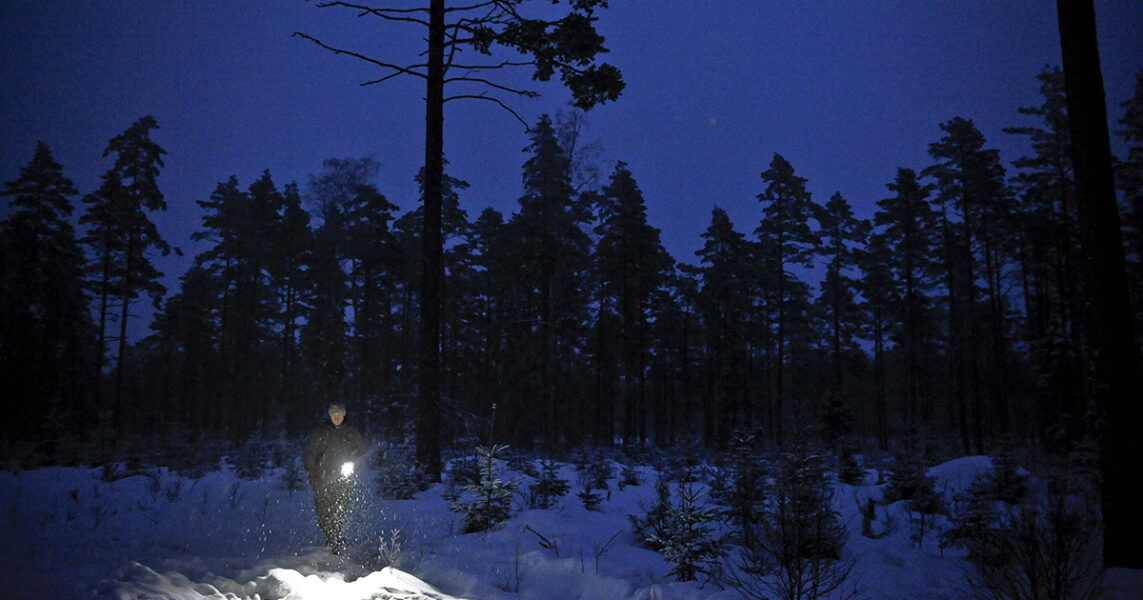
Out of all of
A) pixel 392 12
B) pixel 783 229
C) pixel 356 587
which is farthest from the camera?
pixel 783 229

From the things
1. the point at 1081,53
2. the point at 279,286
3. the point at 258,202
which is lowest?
the point at 1081,53

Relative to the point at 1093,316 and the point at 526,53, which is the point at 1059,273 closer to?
the point at 1093,316

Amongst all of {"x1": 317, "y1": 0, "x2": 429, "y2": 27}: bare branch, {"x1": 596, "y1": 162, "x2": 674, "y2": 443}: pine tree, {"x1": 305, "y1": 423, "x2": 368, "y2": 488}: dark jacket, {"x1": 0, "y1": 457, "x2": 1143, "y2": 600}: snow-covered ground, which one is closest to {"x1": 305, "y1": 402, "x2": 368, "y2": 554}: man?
{"x1": 305, "y1": 423, "x2": 368, "y2": 488}: dark jacket

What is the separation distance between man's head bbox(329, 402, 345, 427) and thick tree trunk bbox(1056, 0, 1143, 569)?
903cm

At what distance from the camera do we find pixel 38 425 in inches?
1039

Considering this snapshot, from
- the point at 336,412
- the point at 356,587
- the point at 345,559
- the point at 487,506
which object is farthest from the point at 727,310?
the point at 356,587

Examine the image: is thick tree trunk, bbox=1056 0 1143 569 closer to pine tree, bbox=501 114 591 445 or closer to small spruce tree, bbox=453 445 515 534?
small spruce tree, bbox=453 445 515 534

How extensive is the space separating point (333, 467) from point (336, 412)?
77 cm

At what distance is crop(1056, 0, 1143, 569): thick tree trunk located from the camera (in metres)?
5.31

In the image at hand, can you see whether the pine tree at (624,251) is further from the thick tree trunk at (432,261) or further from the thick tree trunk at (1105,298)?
the thick tree trunk at (1105,298)

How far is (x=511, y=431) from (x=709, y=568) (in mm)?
29943

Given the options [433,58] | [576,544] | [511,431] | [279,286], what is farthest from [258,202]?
[576,544]

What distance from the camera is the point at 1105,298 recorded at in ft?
18.8

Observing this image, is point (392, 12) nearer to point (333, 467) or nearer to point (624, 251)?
point (333, 467)
